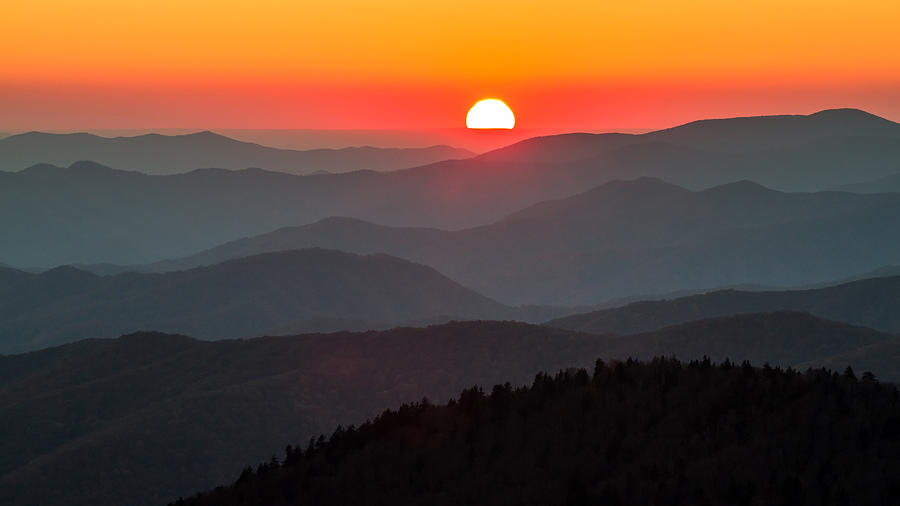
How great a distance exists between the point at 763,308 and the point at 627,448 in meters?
118

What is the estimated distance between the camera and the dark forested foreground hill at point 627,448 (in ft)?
93.8

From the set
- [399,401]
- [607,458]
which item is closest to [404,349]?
[399,401]

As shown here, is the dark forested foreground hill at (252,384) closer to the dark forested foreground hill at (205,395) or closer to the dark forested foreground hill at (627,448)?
the dark forested foreground hill at (205,395)

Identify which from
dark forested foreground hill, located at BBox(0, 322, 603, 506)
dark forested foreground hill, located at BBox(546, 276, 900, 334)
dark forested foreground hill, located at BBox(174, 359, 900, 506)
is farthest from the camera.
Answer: dark forested foreground hill, located at BBox(546, 276, 900, 334)

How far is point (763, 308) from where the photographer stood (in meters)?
145

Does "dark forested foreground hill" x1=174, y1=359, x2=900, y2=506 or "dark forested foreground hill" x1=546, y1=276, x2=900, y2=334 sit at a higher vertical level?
"dark forested foreground hill" x1=174, y1=359, x2=900, y2=506

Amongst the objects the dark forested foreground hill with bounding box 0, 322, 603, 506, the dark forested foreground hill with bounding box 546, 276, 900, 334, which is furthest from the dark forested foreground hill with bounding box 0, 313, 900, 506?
the dark forested foreground hill with bounding box 546, 276, 900, 334

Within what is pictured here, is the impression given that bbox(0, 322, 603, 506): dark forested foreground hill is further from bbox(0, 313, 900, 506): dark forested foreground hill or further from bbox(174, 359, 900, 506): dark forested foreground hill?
bbox(174, 359, 900, 506): dark forested foreground hill

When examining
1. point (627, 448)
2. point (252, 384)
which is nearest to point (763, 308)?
point (252, 384)

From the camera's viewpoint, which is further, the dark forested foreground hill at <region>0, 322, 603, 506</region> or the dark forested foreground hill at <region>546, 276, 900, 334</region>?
the dark forested foreground hill at <region>546, 276, 900, 334</region>

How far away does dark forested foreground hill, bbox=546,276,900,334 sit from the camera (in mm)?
144125

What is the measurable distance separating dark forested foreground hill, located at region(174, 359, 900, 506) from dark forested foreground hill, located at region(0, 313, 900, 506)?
39.7m

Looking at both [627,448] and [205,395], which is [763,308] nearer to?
[205,395]

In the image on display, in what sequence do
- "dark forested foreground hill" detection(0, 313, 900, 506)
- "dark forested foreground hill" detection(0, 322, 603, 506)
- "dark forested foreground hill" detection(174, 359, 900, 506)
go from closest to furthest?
"dark forested foreground hill" detection(174, 359, 900, 506)
"dark forested foreground hill" detection(0, 322, 603, 506)
"dark forested foreground hill" detection(0, 313, 900, 506)
